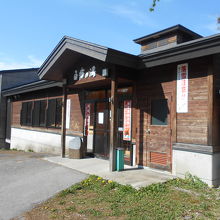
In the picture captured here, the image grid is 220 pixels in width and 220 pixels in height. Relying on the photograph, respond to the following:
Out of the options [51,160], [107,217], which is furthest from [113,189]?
[51,160]

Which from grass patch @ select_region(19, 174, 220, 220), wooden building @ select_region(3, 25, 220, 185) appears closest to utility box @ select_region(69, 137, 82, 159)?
wooden building @ select_region(3, 25, 220, 185)

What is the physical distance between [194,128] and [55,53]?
5362 mm

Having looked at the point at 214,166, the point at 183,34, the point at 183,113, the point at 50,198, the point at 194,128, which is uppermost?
the point at 183,34

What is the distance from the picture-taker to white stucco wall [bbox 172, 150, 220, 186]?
18.1 feet

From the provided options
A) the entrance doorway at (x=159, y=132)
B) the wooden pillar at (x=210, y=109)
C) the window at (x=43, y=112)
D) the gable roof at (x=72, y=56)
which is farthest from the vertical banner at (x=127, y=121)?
the window at (x=43, y=112)

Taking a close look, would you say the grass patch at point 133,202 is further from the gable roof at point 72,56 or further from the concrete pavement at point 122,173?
the gable roof at point 72,56

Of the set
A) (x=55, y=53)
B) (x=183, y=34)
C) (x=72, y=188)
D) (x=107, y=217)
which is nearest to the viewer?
(x=107, y=217)

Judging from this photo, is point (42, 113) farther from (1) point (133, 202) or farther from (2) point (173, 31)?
(1) point (133, 202)

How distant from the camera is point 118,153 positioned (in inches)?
263

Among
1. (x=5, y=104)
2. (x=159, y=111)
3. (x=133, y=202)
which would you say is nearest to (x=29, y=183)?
(x=133, y=202)

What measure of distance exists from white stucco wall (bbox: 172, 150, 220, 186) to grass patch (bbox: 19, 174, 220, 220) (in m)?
0.19

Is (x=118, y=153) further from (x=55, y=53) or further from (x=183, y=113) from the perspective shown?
(x=55, y=53)

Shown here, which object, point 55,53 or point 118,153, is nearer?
point 118,153

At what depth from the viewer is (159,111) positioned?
22.5 ft
